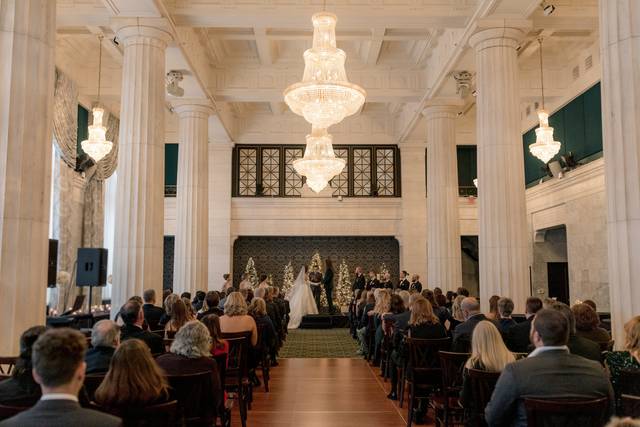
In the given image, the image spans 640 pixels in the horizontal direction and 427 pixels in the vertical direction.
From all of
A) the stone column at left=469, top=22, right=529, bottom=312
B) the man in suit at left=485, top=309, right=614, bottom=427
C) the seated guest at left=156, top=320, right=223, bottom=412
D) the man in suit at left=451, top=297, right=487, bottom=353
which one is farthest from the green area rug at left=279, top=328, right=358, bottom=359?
the man in suit at left=485, top=309, right=614, bottom=427

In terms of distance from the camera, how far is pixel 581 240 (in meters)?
15.7

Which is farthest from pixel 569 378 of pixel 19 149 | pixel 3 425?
pixel 19 149

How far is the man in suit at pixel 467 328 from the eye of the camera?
18.6 feet

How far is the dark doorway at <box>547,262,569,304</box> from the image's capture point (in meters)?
19.1

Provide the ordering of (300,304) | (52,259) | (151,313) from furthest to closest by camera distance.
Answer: (300,304) < (52,259) < (151,313)

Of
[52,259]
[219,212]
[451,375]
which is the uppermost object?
[219,212]

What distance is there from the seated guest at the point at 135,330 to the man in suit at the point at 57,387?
3.07m

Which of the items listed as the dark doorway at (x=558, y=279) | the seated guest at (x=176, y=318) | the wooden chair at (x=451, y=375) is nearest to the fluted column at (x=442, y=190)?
the dark doorway at (x=558, y=279)

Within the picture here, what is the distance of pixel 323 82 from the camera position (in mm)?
10227

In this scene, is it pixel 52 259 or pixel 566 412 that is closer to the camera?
pixel 566 412

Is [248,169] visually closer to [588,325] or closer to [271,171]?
[271,171]

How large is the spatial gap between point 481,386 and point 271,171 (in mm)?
18803

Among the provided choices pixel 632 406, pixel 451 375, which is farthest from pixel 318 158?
pixel 632 406

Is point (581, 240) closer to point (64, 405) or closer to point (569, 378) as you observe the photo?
point (569, 378)
